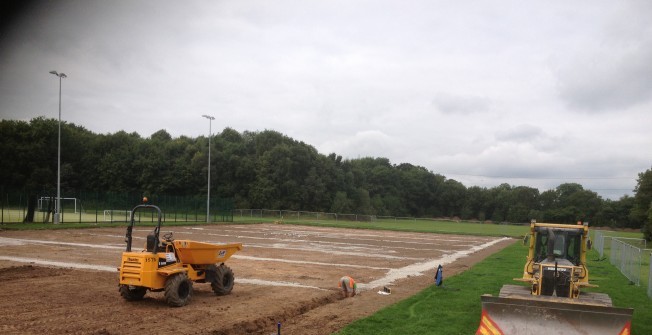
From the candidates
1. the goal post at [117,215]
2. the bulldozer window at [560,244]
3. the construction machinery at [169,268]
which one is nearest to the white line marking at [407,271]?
the construction machinery at [169,268]

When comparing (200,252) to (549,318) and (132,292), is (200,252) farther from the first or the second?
(549,318)

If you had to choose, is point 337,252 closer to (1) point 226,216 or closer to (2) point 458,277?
(2) point 458,277

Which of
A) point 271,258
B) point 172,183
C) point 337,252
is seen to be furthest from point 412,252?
point 172,183

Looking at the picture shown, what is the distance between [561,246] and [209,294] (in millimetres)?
9417

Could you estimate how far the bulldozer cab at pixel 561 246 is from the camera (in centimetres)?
1341

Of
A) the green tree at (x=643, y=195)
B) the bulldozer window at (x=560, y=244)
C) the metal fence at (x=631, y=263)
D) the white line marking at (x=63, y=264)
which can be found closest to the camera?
the bulldozer window at (x=560, y=244)

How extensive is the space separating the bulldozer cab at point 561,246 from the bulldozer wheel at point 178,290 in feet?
28.8

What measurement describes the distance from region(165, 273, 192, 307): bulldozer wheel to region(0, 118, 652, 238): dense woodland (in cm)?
7592

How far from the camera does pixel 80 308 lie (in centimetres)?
1227

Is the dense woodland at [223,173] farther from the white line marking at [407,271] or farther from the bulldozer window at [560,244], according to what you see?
the bulldozer window at [560,244]

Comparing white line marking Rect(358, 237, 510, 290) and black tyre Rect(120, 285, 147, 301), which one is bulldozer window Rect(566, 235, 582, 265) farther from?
black tyre Rect(120, 285, 147, 301)

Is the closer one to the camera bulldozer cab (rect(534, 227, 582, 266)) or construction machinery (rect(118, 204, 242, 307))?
construction machinery (rect(118, 204, 242, 307))

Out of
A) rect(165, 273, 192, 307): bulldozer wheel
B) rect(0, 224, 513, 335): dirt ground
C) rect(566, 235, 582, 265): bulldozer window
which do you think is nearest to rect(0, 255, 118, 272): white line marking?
rect(0, 224, 513, 335): dirt ground

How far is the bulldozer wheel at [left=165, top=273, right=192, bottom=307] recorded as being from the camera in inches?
500
